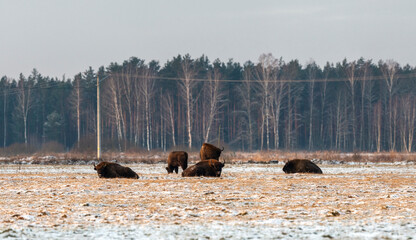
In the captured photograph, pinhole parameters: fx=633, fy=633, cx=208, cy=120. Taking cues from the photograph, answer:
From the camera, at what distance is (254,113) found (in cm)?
10131

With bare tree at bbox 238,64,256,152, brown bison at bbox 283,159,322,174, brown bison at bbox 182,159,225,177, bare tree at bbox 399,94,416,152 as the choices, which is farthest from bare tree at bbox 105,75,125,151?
brown bison at bbox 182,159,225,177

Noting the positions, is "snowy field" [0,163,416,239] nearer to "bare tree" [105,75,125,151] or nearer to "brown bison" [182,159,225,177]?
"brown bison" [182,159,225,177]

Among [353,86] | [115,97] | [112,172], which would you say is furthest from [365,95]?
[112,172]

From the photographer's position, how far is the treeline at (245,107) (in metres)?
92.2

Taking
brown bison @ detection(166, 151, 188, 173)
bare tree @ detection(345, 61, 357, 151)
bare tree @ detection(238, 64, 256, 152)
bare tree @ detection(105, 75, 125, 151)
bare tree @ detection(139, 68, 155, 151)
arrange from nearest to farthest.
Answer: brown bison @ detection(166, 151, 188, 173) < bare tree @ detection(105, 75, 125, 151) < bare tree @ detection(139, 68, 155, 151) < bare tree @ detection(238, 64, 256, 152) < bare tree @ detection(345, 61, 357, 151)

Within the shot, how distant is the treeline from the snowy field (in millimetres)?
67231

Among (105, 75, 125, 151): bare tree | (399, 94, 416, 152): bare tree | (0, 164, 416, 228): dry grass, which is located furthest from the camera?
(399, 94, 416, 152): bare tree

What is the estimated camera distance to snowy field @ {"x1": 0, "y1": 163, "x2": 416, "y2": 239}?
35.1ft

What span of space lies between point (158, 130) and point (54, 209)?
8737cm

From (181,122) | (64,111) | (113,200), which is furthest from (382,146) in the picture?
(113,200)

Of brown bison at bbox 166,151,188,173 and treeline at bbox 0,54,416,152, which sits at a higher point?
treeline at bbox 0,54,416,152

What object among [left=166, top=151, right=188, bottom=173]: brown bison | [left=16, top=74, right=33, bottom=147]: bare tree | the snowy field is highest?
[left=16, top=74, right=33, bottom=147]: bare tree

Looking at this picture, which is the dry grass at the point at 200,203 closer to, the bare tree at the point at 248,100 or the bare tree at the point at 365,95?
the bare tree at the point at 248,100

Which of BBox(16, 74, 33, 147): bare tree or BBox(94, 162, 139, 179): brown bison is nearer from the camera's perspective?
BBox(94, 162, 139, 179): brown bison
